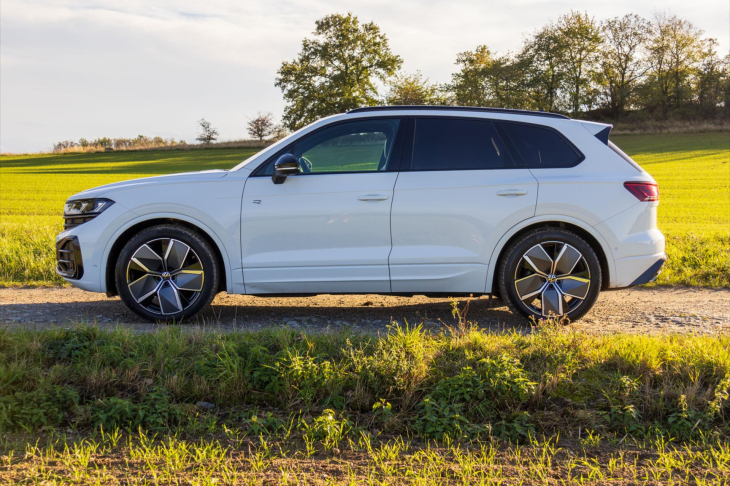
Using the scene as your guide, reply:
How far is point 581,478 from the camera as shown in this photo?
317cm

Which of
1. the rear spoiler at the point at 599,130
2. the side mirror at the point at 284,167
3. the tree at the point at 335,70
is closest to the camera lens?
the side mirror at the point at 284,167

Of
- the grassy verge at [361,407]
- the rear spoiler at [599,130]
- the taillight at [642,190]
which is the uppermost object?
the rear spoiler at [599,130]

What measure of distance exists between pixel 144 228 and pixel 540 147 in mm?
3636

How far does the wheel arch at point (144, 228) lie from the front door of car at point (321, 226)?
0.80 ft

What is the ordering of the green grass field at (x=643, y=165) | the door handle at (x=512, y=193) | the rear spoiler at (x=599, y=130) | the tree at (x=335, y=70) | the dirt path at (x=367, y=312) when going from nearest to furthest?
the door handle at (x=512, y=193) → the rear spoiler at (x=599, y=130) → the dirt path at (x=367, y=312) → the green grass field at (x=643, y=165) → the tree at (x=335, y=70)

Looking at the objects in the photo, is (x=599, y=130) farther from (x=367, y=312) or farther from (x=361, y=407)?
(x=361, y=407)

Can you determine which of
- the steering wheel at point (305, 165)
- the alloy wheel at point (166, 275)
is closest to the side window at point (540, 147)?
the steering wheel at point (305, 165)

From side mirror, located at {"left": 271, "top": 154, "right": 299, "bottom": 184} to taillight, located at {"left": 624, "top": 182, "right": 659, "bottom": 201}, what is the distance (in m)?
2.87

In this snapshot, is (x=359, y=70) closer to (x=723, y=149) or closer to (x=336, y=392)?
(x=723, y=149)

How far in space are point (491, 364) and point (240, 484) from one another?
6.21 ft

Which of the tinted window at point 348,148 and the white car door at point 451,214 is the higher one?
the tinted window at point 348,148

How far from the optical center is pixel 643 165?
112 feet

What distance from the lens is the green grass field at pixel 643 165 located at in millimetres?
8836

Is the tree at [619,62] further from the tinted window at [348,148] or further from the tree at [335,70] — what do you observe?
the tinted window at [348,148]
